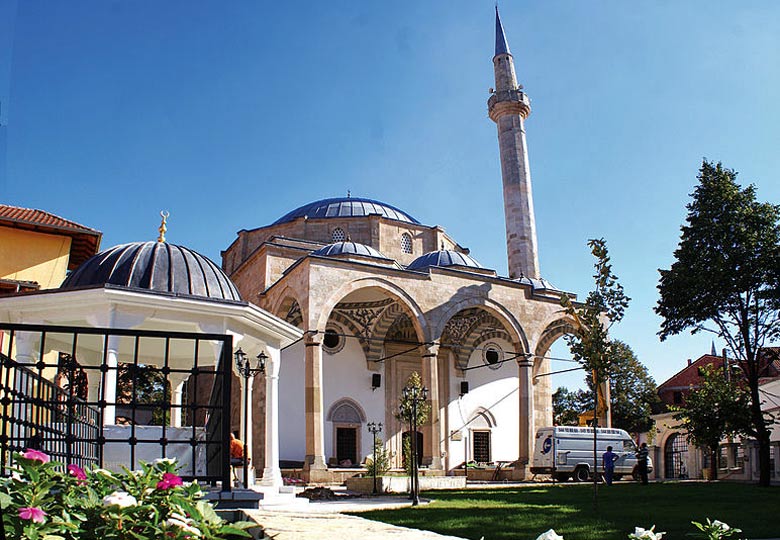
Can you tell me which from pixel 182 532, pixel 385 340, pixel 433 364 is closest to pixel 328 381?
pixel 385 340

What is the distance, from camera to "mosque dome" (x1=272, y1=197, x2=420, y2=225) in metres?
28.7

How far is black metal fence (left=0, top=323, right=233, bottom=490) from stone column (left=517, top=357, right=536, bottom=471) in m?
11.9

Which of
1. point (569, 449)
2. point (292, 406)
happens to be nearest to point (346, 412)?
point (292, 406)

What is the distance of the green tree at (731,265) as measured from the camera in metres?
18.8

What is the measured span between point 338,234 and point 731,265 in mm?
14222

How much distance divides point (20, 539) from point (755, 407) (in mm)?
19394

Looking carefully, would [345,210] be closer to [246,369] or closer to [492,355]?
[492,355]

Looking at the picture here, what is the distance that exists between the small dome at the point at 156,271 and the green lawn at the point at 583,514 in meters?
3.78

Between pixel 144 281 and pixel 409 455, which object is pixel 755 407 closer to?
pixel 409 455

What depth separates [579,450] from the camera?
802 inches

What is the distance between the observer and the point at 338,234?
91.4 ft

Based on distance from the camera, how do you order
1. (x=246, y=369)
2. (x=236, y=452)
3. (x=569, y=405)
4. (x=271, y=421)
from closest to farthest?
(x=271, y=421), (x=246, y=369), (x=236, y=452), (x=569, y=405)

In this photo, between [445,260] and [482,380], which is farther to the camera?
[482,380]

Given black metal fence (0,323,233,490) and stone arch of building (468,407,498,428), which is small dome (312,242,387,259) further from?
black metal fence (0,323,233,490)
